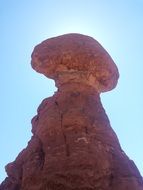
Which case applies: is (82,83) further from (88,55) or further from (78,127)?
(78,127)

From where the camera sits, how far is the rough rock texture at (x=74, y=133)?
16.1 meters

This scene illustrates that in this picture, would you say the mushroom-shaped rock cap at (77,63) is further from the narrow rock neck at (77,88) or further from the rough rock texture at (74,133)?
the narrow rock neck at (77,88)

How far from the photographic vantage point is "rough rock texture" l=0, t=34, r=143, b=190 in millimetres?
16109

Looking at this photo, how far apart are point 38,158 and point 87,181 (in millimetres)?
2823

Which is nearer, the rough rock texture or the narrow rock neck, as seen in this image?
the rough rock texture

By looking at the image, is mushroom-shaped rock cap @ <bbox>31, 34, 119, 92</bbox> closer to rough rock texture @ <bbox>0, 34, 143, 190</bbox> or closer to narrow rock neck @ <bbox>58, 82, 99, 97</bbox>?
rough rock texture @ <bbox>0, 34, 143, 190</bbox>

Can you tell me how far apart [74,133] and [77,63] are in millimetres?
5278

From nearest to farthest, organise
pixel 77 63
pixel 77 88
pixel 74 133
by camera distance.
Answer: pixel 74 133
pixel 77 88
pixel 77 63

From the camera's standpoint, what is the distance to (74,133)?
18.2 metres

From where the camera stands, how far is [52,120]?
18922mm

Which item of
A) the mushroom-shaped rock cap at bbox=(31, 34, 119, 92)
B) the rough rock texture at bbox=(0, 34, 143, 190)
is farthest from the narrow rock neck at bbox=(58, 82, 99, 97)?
the mushroom-shaped rock cap at bbox=(31, 34, 119, 92)

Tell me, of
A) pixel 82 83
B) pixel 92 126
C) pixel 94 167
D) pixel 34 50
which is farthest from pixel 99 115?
pixel 34 50

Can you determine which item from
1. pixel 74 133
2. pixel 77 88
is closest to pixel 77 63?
pixel 77 88

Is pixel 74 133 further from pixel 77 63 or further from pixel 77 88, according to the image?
pixel 77 63
